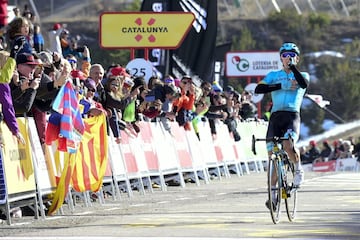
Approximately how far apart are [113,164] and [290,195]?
4.55m

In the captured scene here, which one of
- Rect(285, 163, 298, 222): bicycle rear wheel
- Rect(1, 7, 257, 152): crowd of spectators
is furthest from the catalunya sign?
Rect(285, 163, 298, 222): bicycle rear wheel

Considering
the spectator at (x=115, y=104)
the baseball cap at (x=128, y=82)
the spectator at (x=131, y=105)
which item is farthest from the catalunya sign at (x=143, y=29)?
the spectator at (x=115, y=104)

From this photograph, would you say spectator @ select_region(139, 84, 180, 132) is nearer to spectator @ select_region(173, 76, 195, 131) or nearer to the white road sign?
spectator @ select_region(173, 76, 195, 131)

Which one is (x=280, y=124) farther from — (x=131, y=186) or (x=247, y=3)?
(x=247, y=3)

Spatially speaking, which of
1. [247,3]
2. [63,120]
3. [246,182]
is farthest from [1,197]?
[247,3]

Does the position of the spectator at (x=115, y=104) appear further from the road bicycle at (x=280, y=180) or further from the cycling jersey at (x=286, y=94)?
the road bicycle at (x=280, y=180)

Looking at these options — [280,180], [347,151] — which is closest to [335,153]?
[347,151]

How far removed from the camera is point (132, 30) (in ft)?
98.6

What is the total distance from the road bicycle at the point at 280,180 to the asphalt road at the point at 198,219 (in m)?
0.17

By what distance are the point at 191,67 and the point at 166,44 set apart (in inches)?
119

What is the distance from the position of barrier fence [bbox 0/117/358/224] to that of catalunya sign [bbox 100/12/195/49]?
2.30 meters

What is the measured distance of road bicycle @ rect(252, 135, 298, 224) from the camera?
49.2ft

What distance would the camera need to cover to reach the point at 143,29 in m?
30.0

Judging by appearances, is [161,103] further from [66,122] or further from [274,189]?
[274,189]
